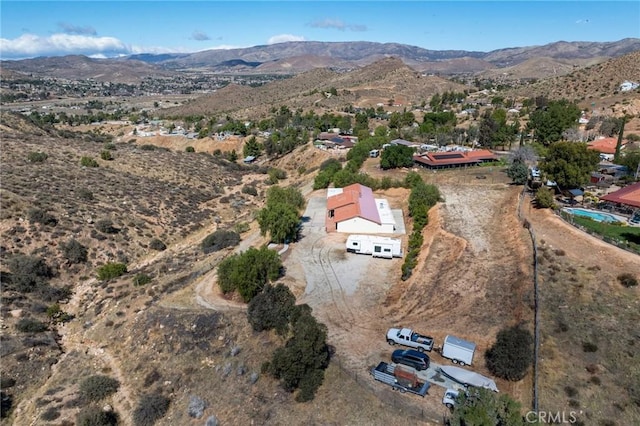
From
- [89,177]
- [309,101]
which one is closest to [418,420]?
[89,177]

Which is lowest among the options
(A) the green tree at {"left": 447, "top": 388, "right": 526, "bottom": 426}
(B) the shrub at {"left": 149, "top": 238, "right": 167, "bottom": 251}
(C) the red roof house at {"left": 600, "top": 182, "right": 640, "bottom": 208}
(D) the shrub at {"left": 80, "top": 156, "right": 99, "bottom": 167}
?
(B) the shrub at {"left": 149, "top": 238, "right": 167, "bottom": 251}

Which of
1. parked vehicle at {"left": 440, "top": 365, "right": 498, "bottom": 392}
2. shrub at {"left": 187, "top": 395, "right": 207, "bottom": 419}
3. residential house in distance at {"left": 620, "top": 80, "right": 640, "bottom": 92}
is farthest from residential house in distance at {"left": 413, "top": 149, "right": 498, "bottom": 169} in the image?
residential house in distance at {"left": 620, "top": 80, "right": 640, "bottom": 92}

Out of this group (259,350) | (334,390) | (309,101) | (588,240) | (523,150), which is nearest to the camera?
(334,390)

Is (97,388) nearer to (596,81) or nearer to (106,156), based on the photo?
(106,156)

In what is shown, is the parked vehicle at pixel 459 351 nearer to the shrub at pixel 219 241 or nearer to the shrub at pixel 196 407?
the shrub at pixel 196 407

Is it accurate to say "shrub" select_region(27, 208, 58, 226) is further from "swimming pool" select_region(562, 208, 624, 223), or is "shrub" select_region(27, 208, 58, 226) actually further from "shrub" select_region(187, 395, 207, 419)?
"swimming pool" select_region(562, 208, 624, 223)

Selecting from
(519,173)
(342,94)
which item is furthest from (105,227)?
(342,94)

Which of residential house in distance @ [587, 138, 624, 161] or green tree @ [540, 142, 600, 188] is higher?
green tree @ [540, 142, 600, 188]

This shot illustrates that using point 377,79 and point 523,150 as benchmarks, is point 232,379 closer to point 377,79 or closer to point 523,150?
point 523,150
